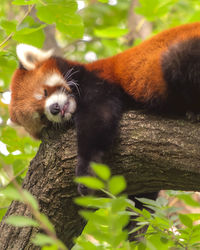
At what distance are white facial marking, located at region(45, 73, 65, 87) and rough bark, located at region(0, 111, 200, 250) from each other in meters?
0.63

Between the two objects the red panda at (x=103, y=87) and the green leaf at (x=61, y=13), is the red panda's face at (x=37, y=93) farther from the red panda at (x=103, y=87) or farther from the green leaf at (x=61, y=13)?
the green leaf at (x=61, y=13)

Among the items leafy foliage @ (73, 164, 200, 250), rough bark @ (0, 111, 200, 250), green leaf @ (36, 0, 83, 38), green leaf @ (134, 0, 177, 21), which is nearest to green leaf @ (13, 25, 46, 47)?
green leaf @ (36, 0, 83, 38)

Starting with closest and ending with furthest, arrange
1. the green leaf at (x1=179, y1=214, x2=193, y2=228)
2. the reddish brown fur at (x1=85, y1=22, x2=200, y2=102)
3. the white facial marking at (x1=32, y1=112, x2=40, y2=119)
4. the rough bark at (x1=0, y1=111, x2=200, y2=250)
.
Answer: the green leaf at (x1=179, y1=214, x2=193, y2=228) → the rough bark at (x1=0, y1=111, x2=200, y2=250) → the reddish brown fur at (x1=85, y1=22, x2=200, y2=102) → the white facial marking at (x1=32, y1=112, x2=40, y2=119)

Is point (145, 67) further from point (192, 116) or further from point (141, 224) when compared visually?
point (141, 224)

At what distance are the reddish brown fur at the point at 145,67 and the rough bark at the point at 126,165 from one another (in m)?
0.29

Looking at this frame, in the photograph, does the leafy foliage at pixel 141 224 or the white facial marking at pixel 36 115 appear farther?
the white facial marking at pixel 36 115

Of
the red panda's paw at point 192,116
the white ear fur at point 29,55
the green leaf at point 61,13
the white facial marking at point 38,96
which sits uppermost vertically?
the green leaf at point 61,13

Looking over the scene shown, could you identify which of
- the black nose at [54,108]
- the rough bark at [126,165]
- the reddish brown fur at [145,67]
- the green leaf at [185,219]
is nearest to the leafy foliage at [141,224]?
the green leaf at [185,219]

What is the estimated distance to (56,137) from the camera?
270cm

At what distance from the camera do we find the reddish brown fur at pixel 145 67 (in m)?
2.74

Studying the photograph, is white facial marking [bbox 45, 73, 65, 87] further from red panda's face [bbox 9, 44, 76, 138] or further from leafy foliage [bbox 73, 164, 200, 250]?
leafy foliage [bbox 73, 164, 200, 250]

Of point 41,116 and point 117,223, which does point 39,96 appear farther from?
point 117,223

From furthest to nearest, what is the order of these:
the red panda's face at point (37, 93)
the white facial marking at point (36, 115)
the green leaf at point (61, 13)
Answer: the white facial marking at point (36, 115) < the red panda's face at point (37, 93) < the green leaf at point (61, 13)

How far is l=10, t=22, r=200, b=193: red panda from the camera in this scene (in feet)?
8.35
